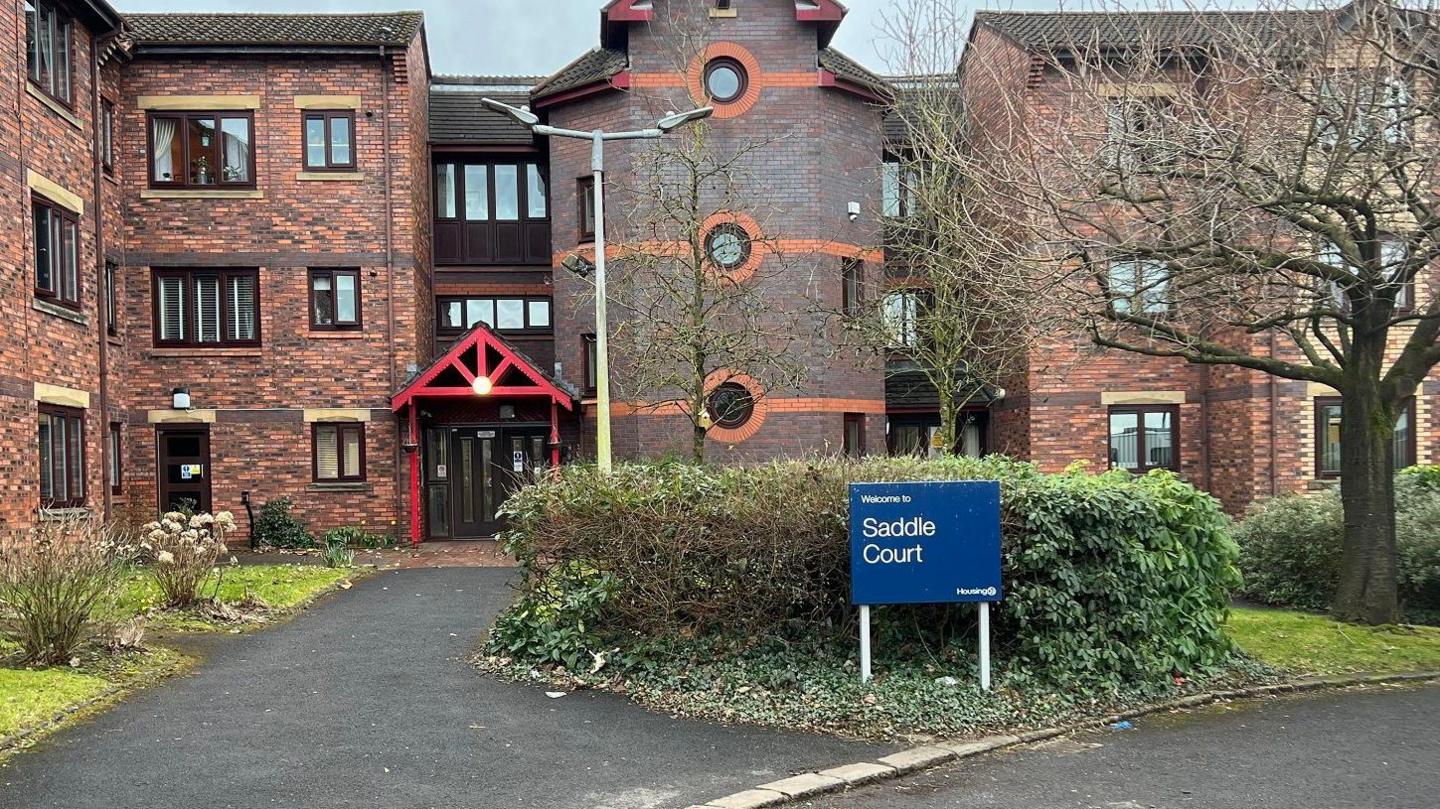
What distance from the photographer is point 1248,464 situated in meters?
19.6

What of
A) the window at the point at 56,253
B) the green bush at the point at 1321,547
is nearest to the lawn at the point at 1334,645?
the green bush at the point at 1321,547

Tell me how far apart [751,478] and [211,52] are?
1687 centimetres

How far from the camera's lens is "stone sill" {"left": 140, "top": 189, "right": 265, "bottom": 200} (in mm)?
20094

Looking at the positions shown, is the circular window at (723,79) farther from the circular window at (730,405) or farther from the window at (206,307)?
the window at (206,307)

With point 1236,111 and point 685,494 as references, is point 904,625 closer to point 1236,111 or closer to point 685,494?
point 685,494

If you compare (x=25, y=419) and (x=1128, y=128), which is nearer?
(x=1128, y=128)

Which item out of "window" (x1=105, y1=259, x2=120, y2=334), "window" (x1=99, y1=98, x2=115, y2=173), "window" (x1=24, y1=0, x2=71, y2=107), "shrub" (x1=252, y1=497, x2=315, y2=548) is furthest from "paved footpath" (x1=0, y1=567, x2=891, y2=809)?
"window" (x1=99, y1=98, x2=115, y2=173)

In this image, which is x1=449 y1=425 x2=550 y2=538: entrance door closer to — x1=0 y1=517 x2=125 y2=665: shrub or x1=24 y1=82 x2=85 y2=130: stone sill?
x1=24 y1=82 x2=85 y2=130: stone sill

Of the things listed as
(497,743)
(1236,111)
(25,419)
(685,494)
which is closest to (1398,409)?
(1236,111)

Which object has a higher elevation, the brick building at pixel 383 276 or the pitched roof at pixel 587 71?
the pitched roof at pixel 587 71

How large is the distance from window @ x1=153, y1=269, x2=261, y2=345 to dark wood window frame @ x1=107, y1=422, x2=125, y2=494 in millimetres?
1758

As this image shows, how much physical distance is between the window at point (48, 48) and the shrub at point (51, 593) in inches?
349

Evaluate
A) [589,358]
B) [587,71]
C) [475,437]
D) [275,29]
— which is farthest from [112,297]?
[587,71]

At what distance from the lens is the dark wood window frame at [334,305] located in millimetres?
20531
